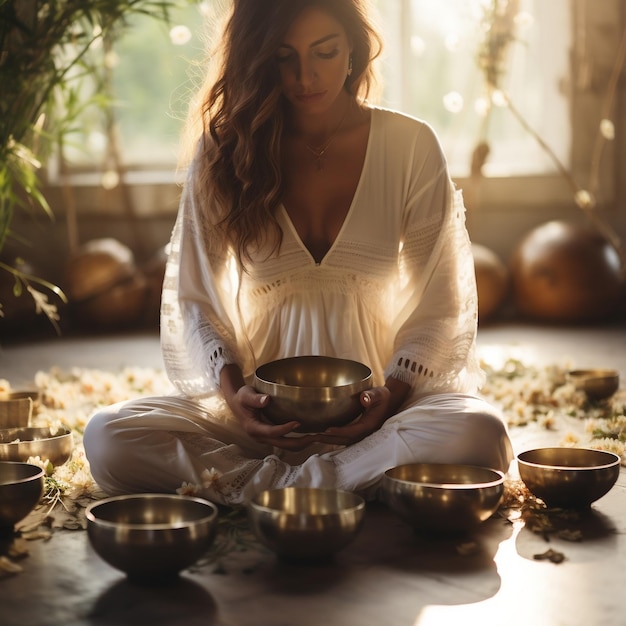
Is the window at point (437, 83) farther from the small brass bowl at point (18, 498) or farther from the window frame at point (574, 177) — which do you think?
the small brass bowl at point (18, 498)

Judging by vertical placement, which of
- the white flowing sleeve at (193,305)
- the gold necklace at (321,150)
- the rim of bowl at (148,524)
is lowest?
the rim of bowl at (148,524)

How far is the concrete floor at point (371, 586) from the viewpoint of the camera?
1.80 meters

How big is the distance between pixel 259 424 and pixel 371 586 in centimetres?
59

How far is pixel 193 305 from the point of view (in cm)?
276

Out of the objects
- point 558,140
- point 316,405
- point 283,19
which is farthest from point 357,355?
point 558,140

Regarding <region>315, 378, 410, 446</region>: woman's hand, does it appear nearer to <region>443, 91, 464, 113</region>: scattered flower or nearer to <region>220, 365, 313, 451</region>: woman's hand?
<region>220, 365, 313, 451</region>: woman's hand

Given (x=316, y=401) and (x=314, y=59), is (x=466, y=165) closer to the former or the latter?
(x=314, y=59)

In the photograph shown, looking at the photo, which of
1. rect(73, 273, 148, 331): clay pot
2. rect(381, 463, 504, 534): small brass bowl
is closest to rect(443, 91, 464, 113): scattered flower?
rect(73, 273, 148, 331): clay pot

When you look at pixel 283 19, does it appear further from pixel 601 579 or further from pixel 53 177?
pixel 53 177

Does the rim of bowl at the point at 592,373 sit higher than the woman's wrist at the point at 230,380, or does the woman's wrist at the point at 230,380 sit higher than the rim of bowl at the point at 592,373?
the woman's wrist at the point at 230,380

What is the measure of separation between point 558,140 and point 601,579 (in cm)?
488

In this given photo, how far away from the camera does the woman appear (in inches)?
99.7

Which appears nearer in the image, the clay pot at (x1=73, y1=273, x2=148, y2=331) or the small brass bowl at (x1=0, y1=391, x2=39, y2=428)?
the small brass bowl at (x1=0, y1=391, x2=39, y2=428)

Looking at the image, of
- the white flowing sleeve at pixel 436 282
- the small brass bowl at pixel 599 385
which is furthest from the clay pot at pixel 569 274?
the white flowing sleeve at pixel 436 282
